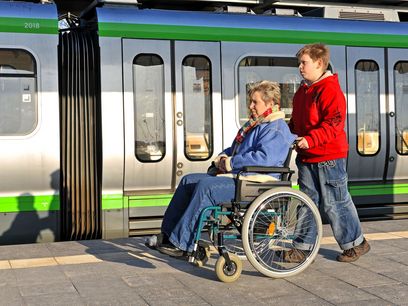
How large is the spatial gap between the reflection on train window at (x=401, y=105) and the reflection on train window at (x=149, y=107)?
3.26m

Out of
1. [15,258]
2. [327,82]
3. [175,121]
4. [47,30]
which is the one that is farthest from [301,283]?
[47,30]

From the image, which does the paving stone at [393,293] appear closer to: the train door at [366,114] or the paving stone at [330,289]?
the paving stone at [330,289]

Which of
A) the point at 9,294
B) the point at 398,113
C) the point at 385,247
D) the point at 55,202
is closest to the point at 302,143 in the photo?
the point at 385,247

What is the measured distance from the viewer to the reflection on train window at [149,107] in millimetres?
7871

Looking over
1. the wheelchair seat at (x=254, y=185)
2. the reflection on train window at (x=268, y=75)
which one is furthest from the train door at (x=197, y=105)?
the wheelchair seat at (x=254, y=185)

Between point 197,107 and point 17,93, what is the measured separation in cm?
205

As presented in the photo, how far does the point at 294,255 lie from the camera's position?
5.67 meters

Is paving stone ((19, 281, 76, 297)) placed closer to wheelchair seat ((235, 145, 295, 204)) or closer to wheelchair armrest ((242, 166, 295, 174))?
wheelchair seat ((235, 145, 295, 204))

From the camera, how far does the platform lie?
15.5ft

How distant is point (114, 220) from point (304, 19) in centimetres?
349

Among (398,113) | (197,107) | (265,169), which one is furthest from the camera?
(398,113)

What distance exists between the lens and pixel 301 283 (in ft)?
17.0

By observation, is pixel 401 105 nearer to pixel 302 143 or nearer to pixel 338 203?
pixel 338 203

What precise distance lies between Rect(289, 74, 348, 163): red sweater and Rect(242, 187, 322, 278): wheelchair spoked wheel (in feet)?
1.67
